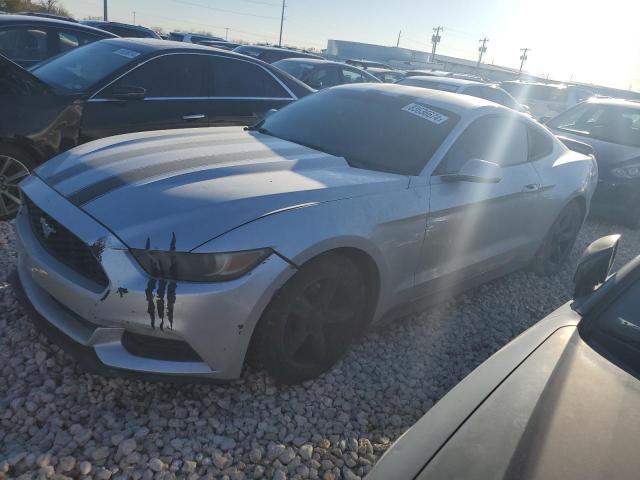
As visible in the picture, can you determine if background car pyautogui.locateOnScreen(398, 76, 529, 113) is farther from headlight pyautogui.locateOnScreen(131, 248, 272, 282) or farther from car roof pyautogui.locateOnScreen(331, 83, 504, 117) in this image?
headlight pyautogui.locateOnScreen(131, 248, 272, 282)

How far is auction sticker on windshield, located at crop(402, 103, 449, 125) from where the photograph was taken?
3443mm

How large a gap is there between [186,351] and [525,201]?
9.16 feet

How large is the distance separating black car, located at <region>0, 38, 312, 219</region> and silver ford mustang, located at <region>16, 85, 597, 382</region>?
58.8 inches

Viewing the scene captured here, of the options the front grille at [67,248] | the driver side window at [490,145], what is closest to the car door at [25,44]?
the front grille at [67,248]

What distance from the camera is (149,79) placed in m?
4.98

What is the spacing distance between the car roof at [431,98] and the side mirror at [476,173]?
53 cm

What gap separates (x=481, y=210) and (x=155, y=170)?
209 cm

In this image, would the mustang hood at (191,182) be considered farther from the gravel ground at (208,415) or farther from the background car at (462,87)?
the background car at (462,87)

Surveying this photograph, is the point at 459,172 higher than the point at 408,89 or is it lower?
lower

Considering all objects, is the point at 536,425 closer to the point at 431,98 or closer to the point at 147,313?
the point at 147,313

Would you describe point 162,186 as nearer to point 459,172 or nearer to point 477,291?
point 459,172

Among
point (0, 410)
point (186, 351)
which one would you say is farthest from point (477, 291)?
point (0, 410)

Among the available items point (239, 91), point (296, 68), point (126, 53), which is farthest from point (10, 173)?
point (296, 68)

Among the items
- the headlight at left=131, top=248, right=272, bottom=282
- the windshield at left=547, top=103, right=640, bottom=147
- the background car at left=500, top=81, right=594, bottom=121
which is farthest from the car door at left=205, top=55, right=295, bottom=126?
the background car at left=500, top=81, right=594, bottom=121
